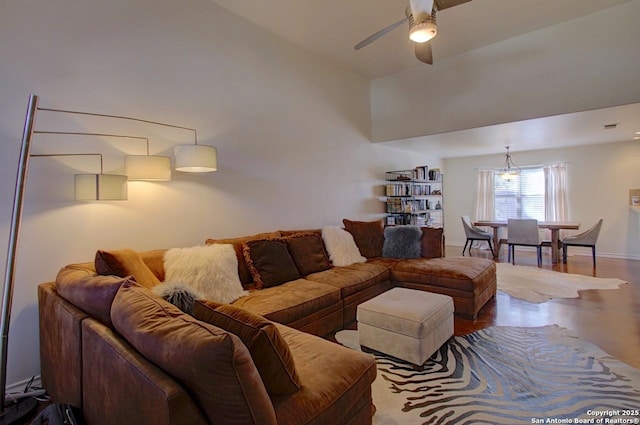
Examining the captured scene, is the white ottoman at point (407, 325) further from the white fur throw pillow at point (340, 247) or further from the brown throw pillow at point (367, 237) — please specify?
the brown throw pillow at point (367, 237)

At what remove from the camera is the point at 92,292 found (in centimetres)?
150

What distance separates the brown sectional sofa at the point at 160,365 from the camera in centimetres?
90

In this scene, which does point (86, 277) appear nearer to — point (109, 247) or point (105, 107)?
point (109, 247)

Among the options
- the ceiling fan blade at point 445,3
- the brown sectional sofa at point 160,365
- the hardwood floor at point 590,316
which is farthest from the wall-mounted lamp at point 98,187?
the hardwood floor at point 590,316

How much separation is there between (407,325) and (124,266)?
195 cm

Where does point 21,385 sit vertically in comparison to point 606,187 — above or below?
below

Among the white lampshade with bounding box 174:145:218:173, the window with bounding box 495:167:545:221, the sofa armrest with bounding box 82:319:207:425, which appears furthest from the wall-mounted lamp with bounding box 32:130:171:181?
the window with bounding box 495:167:545:221

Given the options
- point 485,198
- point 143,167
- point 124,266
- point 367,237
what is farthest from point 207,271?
point 485,198

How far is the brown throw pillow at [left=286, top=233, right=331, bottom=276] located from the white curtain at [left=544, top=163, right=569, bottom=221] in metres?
5.88

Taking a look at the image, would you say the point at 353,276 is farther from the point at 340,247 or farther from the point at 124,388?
the point at 124,388

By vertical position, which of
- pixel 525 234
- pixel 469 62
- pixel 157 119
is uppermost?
pixel 469 62

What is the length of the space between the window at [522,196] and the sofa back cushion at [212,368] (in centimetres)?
795

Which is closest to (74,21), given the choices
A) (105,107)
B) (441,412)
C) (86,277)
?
(105,107)

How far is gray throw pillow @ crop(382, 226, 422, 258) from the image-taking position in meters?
4.10
